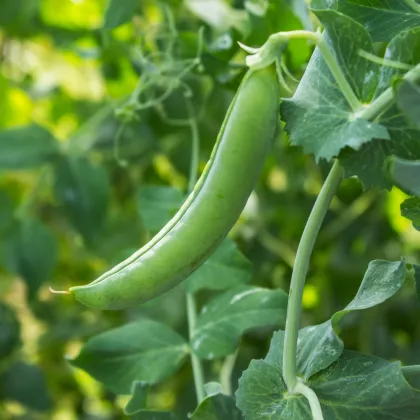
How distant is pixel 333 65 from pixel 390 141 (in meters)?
0.06

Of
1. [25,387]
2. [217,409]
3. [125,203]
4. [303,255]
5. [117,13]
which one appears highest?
[117,13]

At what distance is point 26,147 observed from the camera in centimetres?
97

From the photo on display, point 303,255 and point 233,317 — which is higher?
point 303,255

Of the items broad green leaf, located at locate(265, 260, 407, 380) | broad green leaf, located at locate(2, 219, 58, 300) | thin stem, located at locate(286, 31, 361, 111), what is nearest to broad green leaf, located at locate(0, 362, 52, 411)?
broad green leaf, located at locate(2, 219, 58, 300)

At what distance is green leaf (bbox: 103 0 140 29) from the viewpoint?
2.03ft

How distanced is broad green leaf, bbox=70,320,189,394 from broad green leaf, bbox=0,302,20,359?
16.4 inches

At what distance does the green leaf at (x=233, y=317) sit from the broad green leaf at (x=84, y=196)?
38 cm

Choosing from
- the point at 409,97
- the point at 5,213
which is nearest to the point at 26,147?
the point at 5,213

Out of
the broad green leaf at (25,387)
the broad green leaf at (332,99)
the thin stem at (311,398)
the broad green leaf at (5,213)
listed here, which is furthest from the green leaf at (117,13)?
the broad green leaf at (25,387)

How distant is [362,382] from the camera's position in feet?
1.43

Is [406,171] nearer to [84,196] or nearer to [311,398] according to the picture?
[311,398]

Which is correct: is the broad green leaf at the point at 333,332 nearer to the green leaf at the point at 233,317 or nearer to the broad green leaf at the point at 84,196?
the green leaf at the point at 233,317

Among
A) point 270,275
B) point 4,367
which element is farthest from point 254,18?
point 4,367

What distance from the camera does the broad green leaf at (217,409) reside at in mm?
478
